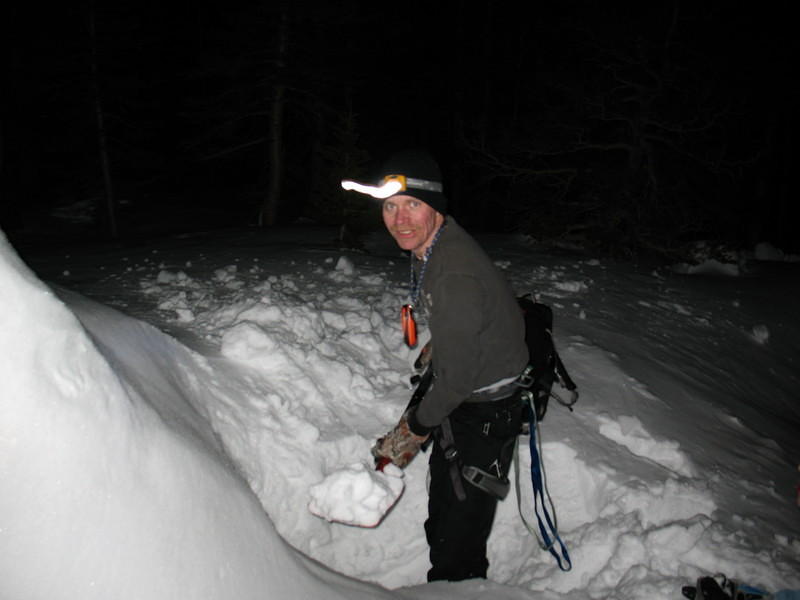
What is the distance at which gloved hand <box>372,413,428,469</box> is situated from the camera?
111 inches

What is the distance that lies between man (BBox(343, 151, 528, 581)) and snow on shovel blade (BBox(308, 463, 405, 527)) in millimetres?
196

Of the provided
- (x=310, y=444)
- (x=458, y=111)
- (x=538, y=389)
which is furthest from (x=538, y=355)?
(x=458, y=111)

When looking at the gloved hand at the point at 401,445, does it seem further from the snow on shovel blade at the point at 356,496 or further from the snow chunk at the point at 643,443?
the snow chunk at the point at 643,443

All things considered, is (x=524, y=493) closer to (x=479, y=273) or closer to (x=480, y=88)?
(x=479, y=273)

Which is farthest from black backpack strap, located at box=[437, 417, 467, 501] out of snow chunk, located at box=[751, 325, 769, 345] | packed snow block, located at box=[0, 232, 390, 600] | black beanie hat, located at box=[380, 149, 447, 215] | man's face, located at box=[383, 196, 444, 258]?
snow chunk, located at box=[751, 325, 769, 345]

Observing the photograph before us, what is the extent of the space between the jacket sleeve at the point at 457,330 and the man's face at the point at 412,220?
1.24ft

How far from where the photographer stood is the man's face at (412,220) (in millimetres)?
2580

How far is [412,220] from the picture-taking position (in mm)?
2592

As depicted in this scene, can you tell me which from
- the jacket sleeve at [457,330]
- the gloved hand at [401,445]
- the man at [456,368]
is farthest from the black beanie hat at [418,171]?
the gloved hand at [401,445]

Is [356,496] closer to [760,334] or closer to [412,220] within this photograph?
[412,220]

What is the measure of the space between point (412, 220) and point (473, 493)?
1683mm

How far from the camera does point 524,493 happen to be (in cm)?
363

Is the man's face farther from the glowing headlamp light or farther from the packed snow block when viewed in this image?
the packed snow block

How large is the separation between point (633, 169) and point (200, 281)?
10.8 meters
